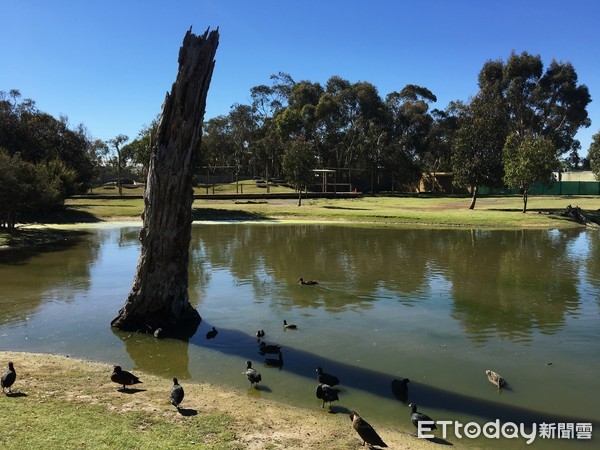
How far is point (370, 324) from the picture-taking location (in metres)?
15.2

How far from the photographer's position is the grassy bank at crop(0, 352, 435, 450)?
7.39m

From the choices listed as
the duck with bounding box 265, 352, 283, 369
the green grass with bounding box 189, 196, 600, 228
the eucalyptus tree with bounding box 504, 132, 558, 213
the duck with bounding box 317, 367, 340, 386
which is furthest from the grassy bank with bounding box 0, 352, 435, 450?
the eucalyptus tree with bounding box 504, 132, 558, 213

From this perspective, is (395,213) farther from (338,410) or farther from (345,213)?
(338,410)

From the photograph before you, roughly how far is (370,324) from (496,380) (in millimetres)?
5035

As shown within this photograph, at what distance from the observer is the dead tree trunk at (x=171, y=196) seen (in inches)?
577

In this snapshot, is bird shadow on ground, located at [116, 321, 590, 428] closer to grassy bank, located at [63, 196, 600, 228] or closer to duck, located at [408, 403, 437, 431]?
duck, located at [408, 403, 437, 431]

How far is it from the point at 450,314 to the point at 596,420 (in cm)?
738

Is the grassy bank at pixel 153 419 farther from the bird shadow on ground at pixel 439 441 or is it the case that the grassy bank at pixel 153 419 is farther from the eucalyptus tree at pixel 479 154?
the eucalyptus tree at pixel 479 154

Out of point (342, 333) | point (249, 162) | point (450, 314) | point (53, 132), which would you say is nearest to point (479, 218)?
point (450, 314)

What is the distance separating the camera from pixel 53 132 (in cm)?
6506

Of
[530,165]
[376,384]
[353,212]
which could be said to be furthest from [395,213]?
[376,384]

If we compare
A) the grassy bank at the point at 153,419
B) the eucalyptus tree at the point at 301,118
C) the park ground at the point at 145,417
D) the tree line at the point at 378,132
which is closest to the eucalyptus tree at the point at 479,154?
the tree line at the point at 378,132

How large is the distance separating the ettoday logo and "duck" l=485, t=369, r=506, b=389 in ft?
5.01

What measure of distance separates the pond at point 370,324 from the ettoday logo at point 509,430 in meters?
0.18
